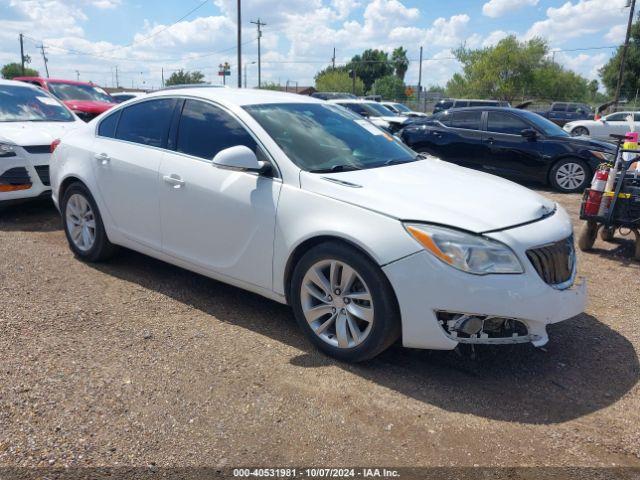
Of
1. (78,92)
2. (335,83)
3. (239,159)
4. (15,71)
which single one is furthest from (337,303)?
(15,71)

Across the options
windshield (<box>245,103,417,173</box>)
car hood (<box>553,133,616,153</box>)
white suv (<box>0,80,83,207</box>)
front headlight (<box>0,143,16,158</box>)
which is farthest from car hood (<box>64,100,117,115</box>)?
car hood (<box>553,133,616,153</box>)

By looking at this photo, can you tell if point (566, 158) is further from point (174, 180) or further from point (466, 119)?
point (174, 180)

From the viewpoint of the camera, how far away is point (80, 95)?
1268 cm

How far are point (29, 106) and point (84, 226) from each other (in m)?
3.67

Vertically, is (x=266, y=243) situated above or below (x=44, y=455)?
above

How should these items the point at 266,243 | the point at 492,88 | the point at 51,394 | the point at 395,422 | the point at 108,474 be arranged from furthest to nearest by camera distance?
the point at 492,88, the point at 266,243, the point at 51,394, the point at 395,422, the point at 108,474

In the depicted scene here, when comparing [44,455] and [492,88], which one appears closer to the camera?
[44,455]

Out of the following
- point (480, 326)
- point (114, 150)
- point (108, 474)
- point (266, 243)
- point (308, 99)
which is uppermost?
point (308, 99)

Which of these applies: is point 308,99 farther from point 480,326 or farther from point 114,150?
point 480,326

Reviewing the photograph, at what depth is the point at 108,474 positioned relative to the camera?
7.95 feet

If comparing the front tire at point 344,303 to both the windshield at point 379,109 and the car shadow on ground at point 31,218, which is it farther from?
the windshield at point 379,109

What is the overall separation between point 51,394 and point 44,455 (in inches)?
21.4

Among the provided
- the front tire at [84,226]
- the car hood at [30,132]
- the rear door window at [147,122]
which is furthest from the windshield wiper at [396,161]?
the car hood at [30,132]

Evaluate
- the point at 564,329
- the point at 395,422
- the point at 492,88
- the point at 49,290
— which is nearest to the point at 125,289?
the point at 49,290
